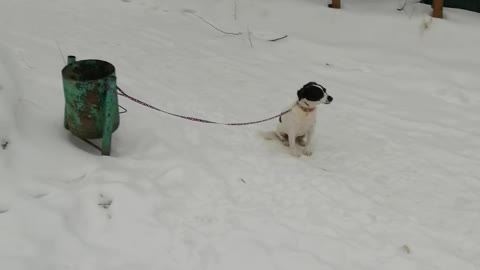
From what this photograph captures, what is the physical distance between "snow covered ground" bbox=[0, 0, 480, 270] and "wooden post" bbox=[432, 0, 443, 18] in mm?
145

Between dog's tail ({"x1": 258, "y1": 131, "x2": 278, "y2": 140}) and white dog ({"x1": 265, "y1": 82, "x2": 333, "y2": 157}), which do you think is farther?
dog's tail ({"x1": 258, "y1": 131, "x2": 278, "y2": 140})

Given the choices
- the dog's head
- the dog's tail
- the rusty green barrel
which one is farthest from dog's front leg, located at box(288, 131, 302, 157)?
the rusty green barrel

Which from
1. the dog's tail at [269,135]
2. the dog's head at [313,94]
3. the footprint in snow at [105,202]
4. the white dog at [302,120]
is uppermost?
the dog's head at [313,94]

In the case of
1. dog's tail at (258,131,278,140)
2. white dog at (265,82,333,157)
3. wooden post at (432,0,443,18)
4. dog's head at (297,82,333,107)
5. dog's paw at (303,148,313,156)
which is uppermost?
wooden post at (432,0,443,18)

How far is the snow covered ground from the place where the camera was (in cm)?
302

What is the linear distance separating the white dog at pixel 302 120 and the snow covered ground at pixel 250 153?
0.12 metres

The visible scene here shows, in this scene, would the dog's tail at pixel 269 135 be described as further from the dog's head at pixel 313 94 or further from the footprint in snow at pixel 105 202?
the footprint in snow at pixel 105 202

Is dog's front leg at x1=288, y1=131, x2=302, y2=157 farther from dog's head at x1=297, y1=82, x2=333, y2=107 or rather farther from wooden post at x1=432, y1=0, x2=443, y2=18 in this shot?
wooden post at x1=432, y1=0, x2=443, y2=18

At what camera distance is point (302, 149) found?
13.7ft

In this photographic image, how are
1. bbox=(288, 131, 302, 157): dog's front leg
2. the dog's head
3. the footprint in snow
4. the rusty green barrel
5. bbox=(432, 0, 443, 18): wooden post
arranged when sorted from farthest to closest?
1. bbox=(432, 0, 443, 18): wooden post
2. bbox=(288, 131, 302, 157): dog's front leg
3. the dog's head
4. the rusty green barrel
5. the footprint in snow

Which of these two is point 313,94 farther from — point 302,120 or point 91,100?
point 91,100

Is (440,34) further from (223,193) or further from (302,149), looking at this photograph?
(223,193)

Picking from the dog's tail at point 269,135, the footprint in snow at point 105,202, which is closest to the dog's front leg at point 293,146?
the dog's tail at point 269,135

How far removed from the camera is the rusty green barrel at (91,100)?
3.51m
